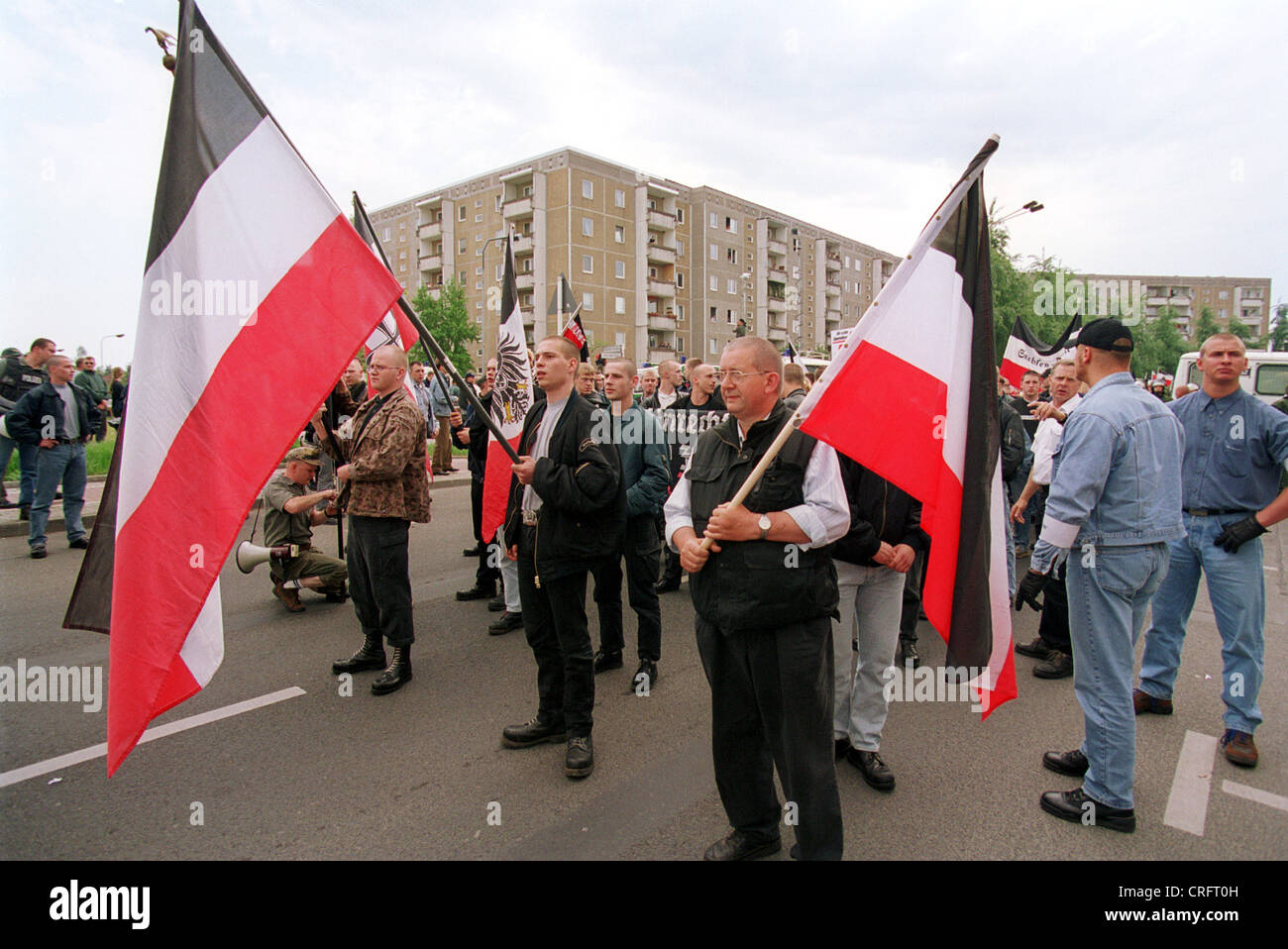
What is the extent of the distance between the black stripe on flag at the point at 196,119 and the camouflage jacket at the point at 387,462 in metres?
2.15

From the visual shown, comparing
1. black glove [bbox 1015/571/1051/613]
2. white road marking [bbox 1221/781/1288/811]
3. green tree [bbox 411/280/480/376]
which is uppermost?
green tree [bbox 411/280/480/376]

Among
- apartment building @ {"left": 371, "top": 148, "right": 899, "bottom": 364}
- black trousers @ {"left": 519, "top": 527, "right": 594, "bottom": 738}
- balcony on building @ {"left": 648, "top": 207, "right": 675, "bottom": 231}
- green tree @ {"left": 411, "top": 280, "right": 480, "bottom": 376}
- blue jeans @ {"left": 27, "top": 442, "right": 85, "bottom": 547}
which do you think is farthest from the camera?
balcony on building @ {"left": 648, "top": 207, "right": 675, "bottom": 231}

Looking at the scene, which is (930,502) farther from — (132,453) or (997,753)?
(132,453)

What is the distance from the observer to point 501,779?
3.53 meters

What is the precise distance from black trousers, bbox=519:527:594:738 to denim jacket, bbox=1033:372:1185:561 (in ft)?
7.84

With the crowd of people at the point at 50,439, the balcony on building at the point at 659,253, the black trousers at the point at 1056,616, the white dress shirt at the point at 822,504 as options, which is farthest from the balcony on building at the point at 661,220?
the white dress shirt at the point at 822,504

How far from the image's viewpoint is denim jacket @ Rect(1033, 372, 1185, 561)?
10.4 feet

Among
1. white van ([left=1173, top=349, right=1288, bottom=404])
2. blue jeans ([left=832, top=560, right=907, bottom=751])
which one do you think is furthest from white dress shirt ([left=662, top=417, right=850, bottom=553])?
white van ([left=1173, top=349, right=1288, bottom=404])

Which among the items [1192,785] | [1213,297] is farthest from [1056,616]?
[1213,297]

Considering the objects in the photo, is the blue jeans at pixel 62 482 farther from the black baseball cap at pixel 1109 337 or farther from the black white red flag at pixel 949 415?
the black baseball cap at pixel 1109 337

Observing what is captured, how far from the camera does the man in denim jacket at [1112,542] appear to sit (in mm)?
3143

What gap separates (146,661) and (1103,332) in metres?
4.30

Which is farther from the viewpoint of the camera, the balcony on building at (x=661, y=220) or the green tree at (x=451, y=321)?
the balcony on building at (x=661, y=220)

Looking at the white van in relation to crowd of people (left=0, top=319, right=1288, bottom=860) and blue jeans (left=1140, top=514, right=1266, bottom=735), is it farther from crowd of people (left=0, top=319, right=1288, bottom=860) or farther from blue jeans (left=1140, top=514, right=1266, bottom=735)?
blue jeans (left=1140, top=514, right=1266, bottom=735)
